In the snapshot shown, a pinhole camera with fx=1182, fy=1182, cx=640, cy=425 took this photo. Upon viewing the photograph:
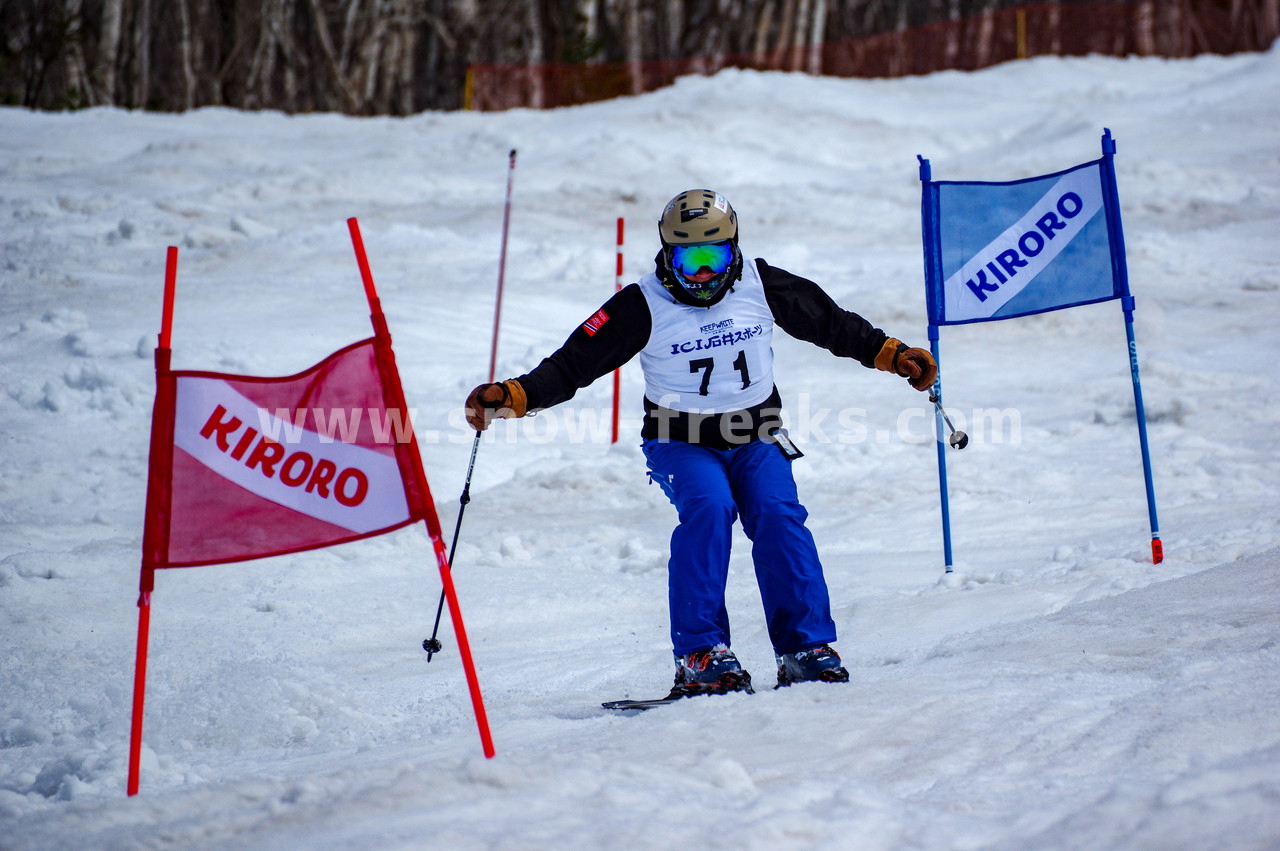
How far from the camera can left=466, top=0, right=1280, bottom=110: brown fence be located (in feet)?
88.1

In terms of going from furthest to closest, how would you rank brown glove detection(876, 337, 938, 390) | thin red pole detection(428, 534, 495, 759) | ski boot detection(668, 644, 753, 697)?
brown glove detection(876, 337, 938, 390) < ski boot detection(668, 644, 753, 697) < thin red pole detection(428, 534, 495, 759)

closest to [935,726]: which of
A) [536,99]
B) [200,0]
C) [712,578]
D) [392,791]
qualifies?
[712,578]

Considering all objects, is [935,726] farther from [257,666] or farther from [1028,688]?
[257,666]

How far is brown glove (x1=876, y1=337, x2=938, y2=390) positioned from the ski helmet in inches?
27.7

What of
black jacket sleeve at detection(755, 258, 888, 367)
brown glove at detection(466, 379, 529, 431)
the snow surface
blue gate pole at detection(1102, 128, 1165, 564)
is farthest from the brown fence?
brown glove at detection(466, 379, 529, 431)

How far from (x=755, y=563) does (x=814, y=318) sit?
107 cm

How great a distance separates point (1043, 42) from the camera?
28297 millimetres

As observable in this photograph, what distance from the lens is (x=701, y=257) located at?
4445mm

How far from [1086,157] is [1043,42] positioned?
527 inches

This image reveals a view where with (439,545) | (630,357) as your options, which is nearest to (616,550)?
(630,357)

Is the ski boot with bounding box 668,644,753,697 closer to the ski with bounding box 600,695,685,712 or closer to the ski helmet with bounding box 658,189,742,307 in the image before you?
the ski with bounding box 600,695,685,712

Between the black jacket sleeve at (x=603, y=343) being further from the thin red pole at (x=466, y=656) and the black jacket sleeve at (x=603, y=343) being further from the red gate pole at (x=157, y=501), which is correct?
the red gate pole at (x=157, y=501)

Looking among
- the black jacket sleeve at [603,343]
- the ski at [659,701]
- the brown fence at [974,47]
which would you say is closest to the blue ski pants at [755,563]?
the ski at [659,701]

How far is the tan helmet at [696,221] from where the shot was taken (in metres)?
4.42
